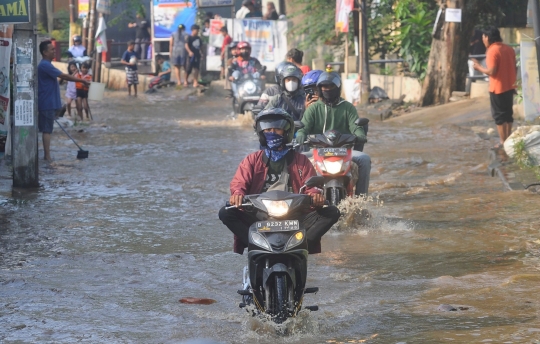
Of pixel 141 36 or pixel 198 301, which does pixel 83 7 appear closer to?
pixel 141 36

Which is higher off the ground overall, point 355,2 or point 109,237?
point 355,2

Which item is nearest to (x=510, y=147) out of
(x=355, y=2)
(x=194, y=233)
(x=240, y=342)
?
(x=194, y=233)

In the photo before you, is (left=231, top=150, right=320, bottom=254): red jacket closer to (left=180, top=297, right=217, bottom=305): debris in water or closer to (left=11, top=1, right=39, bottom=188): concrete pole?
(left=180, top=297, right=217, bottom=305): debris in water

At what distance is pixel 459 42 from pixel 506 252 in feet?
43.9

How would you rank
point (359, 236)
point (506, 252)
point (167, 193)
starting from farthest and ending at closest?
point (167, 193), point (359, 236), point (506, 252)

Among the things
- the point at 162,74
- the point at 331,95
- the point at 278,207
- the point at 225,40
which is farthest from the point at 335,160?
the point at 162,74

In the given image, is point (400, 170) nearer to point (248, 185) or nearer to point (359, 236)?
point (359, 236)

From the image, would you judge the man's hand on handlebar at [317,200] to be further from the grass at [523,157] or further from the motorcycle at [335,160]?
the grass at [523,157]

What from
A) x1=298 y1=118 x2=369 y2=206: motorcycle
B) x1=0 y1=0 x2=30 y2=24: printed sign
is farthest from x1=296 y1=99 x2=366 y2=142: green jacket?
x1=0 y1=0 x2=30 y2=24: printed sign

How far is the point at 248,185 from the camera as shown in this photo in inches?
264

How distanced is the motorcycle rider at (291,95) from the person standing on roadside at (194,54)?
1882cm

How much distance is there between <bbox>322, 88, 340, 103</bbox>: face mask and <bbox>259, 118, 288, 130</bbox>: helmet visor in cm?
350

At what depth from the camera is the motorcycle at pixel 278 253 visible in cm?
598

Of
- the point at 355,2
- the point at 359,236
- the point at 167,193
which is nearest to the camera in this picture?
the point at 359,236
